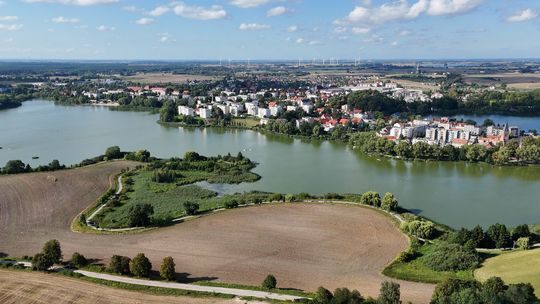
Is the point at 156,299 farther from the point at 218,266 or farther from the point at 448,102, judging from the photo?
the point at 448,102

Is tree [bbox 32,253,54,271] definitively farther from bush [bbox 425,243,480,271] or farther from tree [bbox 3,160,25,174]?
tree [bbox 3,160,25,174]

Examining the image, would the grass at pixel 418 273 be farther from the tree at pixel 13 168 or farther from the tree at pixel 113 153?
the tree at pixel 13 168

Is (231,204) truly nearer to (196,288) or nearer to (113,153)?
(196,288)

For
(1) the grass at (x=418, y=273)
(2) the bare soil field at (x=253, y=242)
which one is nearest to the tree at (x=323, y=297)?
(2) the bare soil field at (x=253, y=242)

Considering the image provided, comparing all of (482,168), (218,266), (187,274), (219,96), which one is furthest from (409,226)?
(219,96)

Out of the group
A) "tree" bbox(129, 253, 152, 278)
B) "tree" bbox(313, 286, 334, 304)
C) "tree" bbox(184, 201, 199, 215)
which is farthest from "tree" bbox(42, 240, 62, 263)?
"tree" bbox(313, 286, 334, 304)

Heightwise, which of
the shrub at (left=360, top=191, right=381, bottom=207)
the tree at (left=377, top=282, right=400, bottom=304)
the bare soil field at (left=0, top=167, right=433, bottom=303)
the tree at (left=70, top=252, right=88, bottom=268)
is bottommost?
the bare soil field at (left=0, top=167, right=433, bottom=303)
